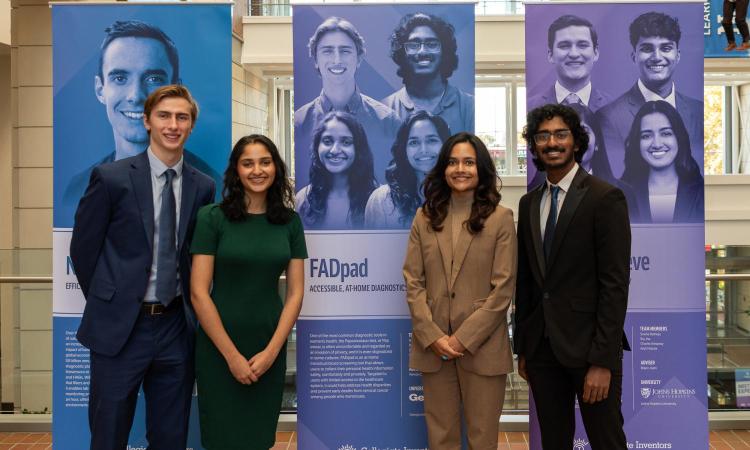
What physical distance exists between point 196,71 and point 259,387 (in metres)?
1.63

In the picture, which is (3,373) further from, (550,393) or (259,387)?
(550,393)

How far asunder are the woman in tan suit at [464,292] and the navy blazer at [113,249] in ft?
3.85

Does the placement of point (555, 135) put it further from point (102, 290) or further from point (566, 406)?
point (102, 290)

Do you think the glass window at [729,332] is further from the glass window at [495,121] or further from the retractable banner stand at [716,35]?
the glass window at [495,121]

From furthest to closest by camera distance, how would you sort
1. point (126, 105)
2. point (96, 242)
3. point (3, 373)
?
point (3, 373) → point (126, 105) → point (96, 242)

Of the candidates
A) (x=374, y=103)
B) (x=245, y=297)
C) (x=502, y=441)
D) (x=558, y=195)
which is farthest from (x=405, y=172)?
(x=502, y=441)

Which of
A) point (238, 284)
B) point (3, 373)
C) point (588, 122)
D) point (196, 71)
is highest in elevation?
point (196, 71)

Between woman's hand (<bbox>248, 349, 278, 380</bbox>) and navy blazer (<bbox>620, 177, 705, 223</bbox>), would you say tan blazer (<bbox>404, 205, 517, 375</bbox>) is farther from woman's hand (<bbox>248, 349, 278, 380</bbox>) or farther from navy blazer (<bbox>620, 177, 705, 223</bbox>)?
navy blazer (<bbox>620, 177, 705, 223</bbox>)

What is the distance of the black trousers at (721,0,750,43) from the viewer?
11.5m

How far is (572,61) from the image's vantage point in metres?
3.68

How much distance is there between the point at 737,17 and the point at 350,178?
399 inches

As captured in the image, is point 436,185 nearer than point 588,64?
Yes

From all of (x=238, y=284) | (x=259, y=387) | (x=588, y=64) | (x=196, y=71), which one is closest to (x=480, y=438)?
(x=259, y=387)

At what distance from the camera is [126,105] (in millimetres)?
3660
